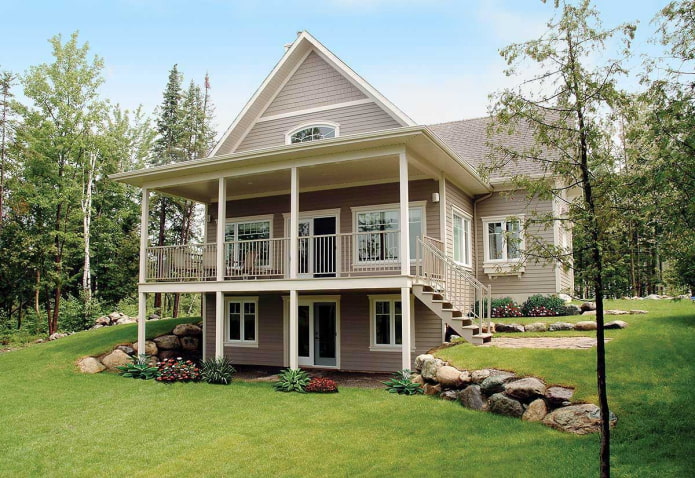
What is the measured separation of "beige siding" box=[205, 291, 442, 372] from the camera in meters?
12.2

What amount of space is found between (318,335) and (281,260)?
7.48 ft

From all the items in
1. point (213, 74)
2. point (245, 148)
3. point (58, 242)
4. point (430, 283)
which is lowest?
point (430, 283)

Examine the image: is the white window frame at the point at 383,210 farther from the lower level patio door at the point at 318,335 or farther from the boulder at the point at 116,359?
the boulder at the point at 116,359

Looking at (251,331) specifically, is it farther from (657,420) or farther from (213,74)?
(213,74)

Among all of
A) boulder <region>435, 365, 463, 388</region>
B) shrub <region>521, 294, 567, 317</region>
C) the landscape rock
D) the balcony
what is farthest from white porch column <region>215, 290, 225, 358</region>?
shrub <region>521, 294, 567, 317</region>

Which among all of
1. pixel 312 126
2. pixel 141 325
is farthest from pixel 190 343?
pixel 312 126

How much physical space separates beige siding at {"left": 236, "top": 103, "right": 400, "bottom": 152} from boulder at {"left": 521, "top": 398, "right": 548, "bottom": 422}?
7553 mm

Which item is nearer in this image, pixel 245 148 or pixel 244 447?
pixel 244 447

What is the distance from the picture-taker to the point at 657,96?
4973 mm

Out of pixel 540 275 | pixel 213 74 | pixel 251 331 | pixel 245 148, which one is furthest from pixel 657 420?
pixel 213 74

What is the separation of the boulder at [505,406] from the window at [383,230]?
5.00 m

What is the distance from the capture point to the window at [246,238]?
14.4 metres

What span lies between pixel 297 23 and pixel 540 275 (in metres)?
9.75

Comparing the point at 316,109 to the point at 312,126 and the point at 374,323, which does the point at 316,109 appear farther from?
the point at 374,323
